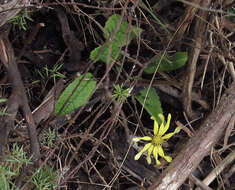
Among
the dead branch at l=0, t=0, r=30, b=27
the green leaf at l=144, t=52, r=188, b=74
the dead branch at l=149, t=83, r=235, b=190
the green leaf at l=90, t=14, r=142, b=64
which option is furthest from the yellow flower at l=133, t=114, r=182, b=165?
the dead branch at l=0, t=0, r=30, b=27

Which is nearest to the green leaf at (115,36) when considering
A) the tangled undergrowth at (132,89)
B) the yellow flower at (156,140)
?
the tangled undergrowth at (132,89)

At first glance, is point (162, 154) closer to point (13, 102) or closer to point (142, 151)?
point (142, 151)

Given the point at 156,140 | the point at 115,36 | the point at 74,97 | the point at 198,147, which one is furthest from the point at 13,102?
the point at 198,147

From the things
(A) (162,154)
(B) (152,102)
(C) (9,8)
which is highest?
(C) (9,8)

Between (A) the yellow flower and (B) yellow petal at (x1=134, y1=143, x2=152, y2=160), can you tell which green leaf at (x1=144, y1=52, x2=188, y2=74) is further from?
(B) yellow petal at (x1=134, y1=143, x2=152, y2=160)

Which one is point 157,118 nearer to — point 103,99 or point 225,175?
point 103,99

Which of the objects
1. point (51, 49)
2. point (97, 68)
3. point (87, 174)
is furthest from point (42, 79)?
point (87, 174)
